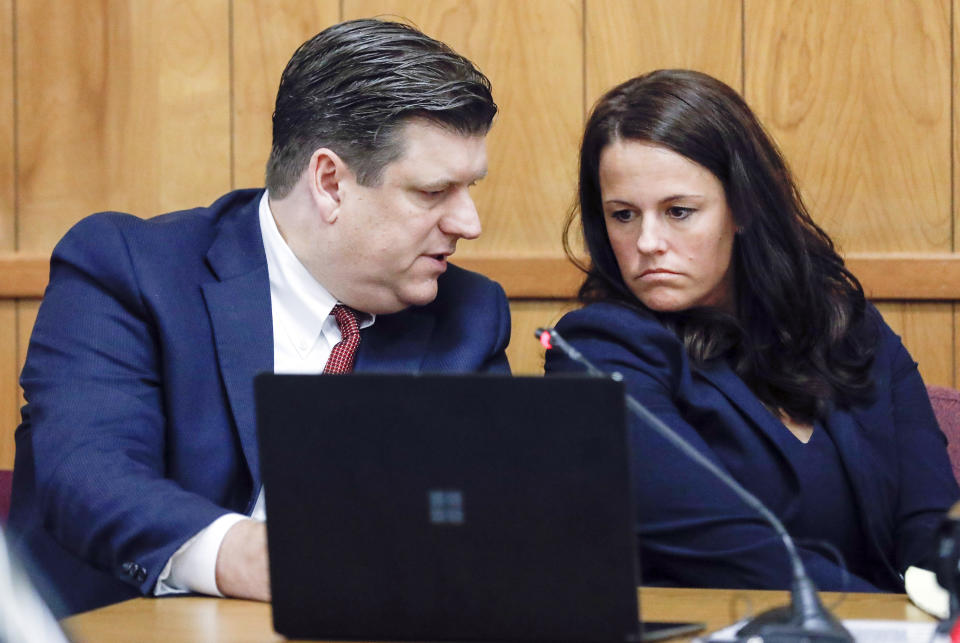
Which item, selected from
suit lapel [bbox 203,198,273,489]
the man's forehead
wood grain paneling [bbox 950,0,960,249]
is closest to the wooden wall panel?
suit lapel [bbox 203,198,273,489]

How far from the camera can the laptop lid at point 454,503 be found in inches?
36.8

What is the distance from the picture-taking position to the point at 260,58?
2.30m

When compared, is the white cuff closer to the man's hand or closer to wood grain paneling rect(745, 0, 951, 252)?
the man's hand

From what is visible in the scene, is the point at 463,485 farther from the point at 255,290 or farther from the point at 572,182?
the point at 572,182

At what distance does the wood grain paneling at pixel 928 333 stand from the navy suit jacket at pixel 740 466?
35 centimetres

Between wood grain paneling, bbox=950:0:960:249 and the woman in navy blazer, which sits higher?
wood grain paneling, bbox=950:0:960:249

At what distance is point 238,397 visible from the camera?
1568 millimetres

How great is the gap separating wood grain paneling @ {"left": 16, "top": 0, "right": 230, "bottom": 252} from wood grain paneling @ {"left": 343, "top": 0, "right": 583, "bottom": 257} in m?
0.34

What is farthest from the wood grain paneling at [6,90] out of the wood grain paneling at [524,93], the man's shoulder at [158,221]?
the man's shoulder at [158,221]

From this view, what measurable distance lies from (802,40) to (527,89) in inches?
20.3

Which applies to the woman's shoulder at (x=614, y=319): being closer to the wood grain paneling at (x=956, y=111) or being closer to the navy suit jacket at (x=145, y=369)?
the navy suit jacket at (x=145, y=369)

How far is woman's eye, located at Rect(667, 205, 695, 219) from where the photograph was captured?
173 cm

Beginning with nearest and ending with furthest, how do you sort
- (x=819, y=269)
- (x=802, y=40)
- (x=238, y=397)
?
(x=238, y=397) → (x=819, y=269) → (x=802, y=40)

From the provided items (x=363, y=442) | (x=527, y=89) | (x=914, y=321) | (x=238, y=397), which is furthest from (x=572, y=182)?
(x=363, y=442)
